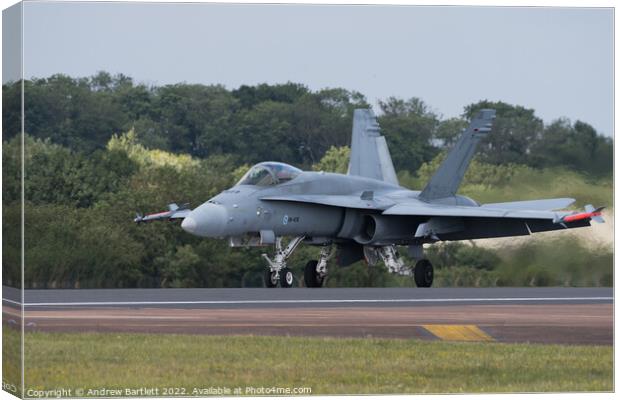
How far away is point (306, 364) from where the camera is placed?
17422 millimetres

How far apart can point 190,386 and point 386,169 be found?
1898 cm

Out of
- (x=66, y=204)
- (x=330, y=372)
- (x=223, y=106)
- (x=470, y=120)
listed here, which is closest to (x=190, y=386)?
(x=330, y=372)

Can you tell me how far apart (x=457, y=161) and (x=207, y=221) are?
284 inches

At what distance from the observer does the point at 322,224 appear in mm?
32531

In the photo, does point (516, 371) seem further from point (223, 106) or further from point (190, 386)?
point (223, 106)

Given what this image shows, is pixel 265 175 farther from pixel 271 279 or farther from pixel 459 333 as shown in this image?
pixel 459 333

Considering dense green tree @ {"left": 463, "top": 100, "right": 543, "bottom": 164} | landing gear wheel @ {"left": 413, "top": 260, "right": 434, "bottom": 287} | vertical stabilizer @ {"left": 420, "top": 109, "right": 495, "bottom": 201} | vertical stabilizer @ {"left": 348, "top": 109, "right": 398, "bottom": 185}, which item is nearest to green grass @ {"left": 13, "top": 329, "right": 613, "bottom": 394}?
dense green tree @ {"left": 463, "top": 100, "right": 543, "bottom": 164}

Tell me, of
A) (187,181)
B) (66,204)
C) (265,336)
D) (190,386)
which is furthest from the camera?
(187,181)

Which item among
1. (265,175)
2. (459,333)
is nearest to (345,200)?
(265,175)

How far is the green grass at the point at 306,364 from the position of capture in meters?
16.8

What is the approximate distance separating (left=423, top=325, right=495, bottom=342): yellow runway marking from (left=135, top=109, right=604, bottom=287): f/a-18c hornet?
8714 mm

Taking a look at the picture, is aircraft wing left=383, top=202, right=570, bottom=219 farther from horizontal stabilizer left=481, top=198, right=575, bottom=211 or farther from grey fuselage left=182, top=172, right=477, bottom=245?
grey fuselage left=182, top=172, right=477, bottom=245

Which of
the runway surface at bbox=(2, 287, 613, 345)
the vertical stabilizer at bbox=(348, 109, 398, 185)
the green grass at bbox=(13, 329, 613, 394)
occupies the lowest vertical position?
the green grass at bbox=(13, 329, 613, 394)

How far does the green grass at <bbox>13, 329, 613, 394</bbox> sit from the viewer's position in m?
16.8
